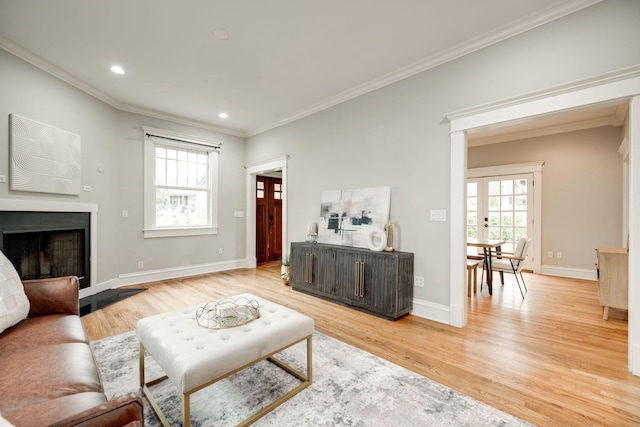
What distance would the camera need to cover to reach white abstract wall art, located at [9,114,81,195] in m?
2.97

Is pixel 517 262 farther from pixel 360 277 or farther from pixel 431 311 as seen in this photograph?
pixel 360 277

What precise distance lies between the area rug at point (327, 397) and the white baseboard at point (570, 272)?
189 inches

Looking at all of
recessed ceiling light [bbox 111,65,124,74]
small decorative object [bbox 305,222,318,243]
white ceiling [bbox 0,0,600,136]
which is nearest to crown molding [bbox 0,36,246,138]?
white ceiling [bbox 0,0,600,136]

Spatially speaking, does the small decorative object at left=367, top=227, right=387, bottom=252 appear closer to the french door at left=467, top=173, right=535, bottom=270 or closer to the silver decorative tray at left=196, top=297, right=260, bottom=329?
the silver decorative tray at left=196, top=297, right=260, bottom=329

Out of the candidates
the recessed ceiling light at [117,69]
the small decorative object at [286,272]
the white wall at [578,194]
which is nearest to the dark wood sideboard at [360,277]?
the small decorative object at [286,272]

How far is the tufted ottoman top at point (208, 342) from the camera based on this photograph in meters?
1.35

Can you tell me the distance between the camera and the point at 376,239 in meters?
3.32

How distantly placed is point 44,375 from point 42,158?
Result: 3132 millimetres

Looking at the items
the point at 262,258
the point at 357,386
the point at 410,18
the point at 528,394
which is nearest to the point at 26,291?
the point at 357,386

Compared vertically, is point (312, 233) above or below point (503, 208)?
below

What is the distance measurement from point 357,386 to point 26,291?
2.29 meters

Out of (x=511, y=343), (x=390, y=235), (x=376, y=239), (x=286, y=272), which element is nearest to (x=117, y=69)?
(x=286, y=272)

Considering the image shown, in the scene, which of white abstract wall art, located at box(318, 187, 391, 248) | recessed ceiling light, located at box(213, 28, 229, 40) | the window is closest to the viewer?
recessed ceiling light, located at box(213, 28, 229, 40)

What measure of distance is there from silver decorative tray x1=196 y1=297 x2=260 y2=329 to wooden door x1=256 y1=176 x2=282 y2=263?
179 inches
